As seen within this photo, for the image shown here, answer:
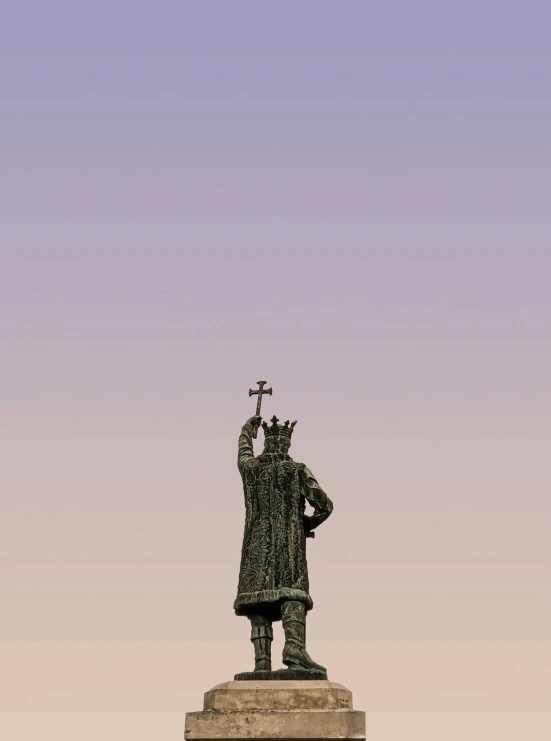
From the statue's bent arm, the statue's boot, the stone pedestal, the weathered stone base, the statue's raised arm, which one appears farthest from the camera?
the statue's raised arm

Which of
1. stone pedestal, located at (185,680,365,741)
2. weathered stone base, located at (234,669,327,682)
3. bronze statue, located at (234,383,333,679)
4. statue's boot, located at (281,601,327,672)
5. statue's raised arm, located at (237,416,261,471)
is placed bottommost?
stone pedestal, located at (185,680,365,741)

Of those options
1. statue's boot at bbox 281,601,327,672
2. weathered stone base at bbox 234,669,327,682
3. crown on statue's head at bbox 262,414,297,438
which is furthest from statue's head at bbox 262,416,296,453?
weathered stone base at bbox 234,669,327,682

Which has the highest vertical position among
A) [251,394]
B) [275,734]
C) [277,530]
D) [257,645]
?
[251,394]

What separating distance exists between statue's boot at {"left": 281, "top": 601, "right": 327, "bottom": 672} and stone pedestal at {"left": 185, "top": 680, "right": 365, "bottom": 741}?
309 millimetres

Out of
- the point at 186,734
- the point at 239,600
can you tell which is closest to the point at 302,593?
the point at 239,600

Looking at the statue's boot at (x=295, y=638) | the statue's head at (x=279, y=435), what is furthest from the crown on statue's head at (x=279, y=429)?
the statue's boot at (x=295, y=638)

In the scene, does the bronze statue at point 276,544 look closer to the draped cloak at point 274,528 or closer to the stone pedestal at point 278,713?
the draped cloak at point 274,528

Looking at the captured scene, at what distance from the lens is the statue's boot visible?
17.0 meters

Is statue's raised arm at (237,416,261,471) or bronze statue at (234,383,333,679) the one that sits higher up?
statue's raised arm at (237,416,261,471)

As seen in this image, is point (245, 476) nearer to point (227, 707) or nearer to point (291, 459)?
point (291, 459)

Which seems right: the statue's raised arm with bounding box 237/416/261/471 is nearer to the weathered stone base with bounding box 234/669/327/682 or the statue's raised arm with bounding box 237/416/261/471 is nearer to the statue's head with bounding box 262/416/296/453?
the statue's head with bounding box 262/416/296/453

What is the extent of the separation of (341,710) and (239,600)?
1.99 metres

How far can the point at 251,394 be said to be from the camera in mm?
18641

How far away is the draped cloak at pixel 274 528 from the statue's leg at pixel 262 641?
0.11m
